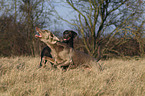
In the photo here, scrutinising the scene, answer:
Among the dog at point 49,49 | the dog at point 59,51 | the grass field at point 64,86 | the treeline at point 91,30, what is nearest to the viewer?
the grass field at point 64,86

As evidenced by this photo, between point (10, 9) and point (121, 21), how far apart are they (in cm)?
884

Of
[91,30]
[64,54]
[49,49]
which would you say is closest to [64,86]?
A: [64,54]

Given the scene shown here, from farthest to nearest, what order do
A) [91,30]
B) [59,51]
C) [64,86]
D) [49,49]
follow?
[91,30] < [49,49] < [59,51] < [64,86]

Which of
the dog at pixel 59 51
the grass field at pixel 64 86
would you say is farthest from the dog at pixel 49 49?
the grass field at pixel 64 86

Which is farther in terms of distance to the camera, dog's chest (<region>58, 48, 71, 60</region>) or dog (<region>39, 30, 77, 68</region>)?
dog (<region>39, 30, 77, 68</region>)

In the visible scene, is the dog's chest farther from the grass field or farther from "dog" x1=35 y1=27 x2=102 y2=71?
the grass field

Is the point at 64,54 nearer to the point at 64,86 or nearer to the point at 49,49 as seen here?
the point at 49,49

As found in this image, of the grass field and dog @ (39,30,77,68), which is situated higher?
dog @ (39,30,77,68)

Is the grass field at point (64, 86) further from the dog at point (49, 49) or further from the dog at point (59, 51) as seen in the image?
the dog at point (49, 49)

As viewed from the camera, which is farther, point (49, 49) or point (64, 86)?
point (49, 49)

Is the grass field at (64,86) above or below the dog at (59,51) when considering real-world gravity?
below

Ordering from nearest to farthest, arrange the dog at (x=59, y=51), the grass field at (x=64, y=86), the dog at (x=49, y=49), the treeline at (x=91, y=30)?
the grass field at (x=64, y=86) < the dog at (x=59, y=51) < the dog at (x=49, y=49) < the treeline at (x=91, y=30)

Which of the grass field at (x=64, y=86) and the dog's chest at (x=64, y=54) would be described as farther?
the dog's chest at (x=64, y=54)

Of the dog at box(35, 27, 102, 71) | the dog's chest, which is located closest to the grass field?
the dog at box(35, 27, 102, 71)
